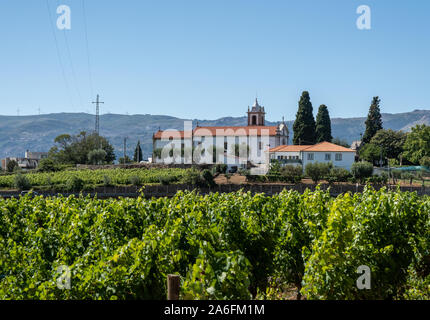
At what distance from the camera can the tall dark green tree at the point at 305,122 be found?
268 ft

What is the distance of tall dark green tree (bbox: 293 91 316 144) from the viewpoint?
81.7m

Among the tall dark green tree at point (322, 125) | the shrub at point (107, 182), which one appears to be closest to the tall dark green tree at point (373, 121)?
the tall dark green tree at point (322, 125)

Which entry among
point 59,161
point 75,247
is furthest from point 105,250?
point 59,161

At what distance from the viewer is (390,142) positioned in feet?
268

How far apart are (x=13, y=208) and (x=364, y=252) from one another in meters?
10.1

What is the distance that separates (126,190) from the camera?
1829 inches

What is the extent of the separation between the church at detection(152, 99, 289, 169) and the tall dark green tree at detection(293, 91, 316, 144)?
26.2 feet

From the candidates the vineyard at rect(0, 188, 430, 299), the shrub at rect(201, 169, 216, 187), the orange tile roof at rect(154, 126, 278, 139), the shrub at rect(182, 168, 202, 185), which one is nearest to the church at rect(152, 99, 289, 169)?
the orange tile roof at rect(154, 126, 278, 139)

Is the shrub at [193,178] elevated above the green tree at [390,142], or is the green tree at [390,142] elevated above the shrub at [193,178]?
the green tree at [390,142]

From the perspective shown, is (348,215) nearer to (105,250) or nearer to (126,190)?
(105,250)

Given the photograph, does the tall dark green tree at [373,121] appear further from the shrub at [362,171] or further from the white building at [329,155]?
the shrub at [362,171]

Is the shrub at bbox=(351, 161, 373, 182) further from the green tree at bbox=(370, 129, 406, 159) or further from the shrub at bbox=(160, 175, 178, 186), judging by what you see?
Answer: the green tree at bbox=(370, 129, 406, 159)

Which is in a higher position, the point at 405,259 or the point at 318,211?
the point at 318,211

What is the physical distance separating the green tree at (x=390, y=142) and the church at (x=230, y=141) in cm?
1991
